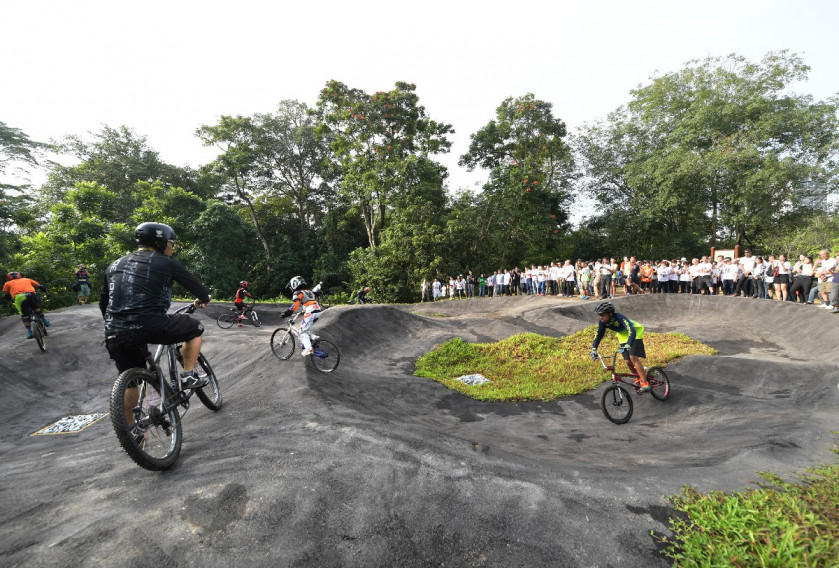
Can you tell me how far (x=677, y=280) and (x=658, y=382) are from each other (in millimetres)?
12603

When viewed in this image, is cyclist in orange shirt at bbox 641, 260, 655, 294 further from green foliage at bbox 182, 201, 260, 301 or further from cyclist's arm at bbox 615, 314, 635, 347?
green foliage at bbox 182, 201, 260, 301

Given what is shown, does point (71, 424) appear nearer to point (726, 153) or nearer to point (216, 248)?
point (216, 248)

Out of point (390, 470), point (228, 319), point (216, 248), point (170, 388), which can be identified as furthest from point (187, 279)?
point (216, 248)

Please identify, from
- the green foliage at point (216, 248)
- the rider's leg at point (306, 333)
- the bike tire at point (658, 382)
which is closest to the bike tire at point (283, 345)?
the rider's leg at point (306, 333)

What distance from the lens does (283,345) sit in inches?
312

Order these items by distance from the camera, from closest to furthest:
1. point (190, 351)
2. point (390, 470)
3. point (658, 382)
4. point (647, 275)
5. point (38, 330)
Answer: point (390, 470) → point (190, 351) → point (658, 382) → point (38, 330) → point (647, 275)

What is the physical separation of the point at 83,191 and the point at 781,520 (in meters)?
30.0

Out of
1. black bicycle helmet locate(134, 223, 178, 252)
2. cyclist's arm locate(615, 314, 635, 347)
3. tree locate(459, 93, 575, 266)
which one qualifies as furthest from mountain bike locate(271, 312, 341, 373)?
tree locate(459, 93, 575, 266)

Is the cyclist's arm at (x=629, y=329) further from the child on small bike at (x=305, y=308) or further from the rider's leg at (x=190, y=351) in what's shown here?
the rider's leg at (x=190, y=351)

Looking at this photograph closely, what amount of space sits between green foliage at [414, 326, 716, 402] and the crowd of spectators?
544 cm

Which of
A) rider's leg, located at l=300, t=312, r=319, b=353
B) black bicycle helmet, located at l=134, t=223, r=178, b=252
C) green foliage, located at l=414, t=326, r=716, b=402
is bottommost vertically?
green foliage, located at l=414, t=326, r=716, b=402

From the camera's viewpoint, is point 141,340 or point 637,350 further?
point 637,350

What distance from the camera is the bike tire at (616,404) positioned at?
6375mm

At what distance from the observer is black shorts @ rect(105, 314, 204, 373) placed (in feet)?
10.9
